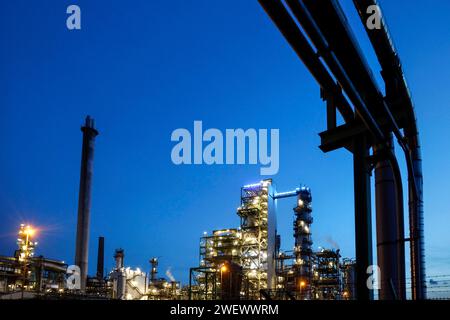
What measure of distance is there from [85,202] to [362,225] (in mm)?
39542

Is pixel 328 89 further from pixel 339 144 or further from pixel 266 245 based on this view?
pixel 266 245

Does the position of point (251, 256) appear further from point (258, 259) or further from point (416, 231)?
point (416, 231)

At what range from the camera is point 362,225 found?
13.7 m

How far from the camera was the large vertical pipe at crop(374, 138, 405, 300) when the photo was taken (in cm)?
1593

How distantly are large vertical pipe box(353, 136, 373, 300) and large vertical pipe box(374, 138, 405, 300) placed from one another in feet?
5.17

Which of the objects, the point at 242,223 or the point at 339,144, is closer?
the point at 339,144

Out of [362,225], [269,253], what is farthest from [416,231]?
[269,253]

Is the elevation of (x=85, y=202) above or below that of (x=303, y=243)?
above

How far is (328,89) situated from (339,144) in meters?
2.34

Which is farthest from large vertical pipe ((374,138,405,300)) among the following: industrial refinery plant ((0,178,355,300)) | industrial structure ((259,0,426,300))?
industrial refinery plant ((0,178,355,300))

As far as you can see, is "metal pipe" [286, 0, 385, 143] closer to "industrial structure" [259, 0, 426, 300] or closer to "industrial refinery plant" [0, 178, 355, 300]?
"industrial structure" [259, 0, 426, 300]

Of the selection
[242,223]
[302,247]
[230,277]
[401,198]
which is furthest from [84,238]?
[401,198]

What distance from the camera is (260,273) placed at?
43.9m
